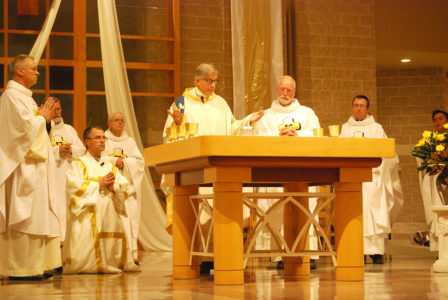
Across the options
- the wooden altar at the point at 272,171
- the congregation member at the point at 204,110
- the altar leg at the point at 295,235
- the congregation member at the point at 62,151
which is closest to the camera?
the wooden altar at the point at 272,171

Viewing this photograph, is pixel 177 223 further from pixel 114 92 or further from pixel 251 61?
pixel 251 61

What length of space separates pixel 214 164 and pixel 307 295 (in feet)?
3.24

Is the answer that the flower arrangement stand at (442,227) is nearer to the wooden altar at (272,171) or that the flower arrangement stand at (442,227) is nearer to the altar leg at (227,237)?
the wooden altar at (272,171)

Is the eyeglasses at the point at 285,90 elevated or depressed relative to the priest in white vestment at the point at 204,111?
elevated

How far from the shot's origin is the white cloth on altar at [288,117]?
687cm

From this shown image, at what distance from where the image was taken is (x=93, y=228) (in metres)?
6.74

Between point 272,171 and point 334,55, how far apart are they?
275 inches

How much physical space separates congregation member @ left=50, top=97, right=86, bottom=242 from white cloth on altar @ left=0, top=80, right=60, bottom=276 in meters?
1.52

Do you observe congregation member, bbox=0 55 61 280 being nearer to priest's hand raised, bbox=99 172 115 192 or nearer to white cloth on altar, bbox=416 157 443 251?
priest's hand raised, bbox=99 172 115 192

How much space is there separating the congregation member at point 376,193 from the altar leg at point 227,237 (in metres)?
3.25

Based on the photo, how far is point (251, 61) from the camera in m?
10.6

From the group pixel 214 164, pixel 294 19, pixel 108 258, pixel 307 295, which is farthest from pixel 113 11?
pixel 307 295

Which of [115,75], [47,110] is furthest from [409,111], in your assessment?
[47,110]

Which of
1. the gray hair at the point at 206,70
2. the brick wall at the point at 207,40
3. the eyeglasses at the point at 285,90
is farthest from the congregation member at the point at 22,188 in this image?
the brick wall at the point at 207,40
